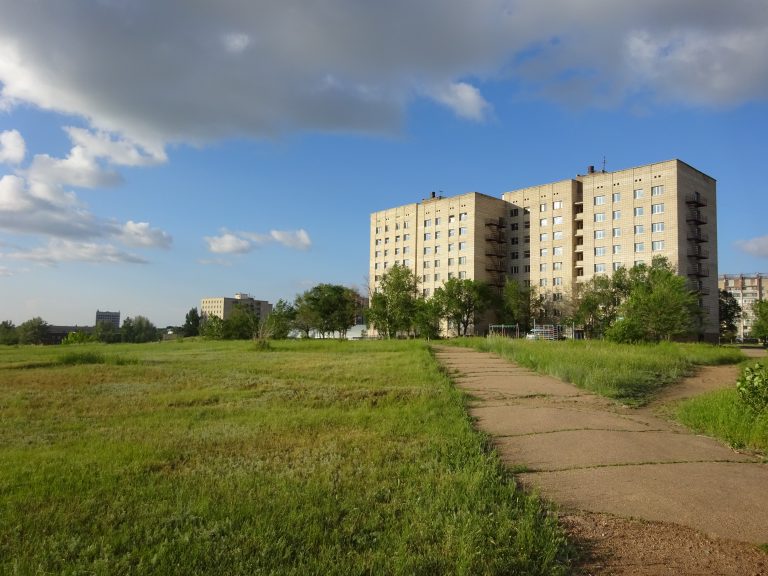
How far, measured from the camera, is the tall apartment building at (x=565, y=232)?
65875 millimetres

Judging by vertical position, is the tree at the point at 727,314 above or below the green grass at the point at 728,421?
above

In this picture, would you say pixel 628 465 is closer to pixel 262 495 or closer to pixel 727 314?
pixel 262 495

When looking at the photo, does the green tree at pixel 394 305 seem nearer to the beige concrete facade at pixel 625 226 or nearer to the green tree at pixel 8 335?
the beige concrete facade at pixel 625 226

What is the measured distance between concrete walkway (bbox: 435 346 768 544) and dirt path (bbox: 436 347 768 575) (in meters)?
0.01

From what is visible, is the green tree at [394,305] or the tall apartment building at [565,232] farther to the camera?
the green tree at [394,305]

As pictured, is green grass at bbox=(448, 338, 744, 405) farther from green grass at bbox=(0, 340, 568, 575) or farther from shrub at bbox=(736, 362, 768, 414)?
green grass at bbox=(0, 340, 568, 575)

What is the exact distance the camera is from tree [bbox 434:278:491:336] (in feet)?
245

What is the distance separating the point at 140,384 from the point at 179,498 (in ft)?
34.5

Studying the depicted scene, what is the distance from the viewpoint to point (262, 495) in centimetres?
492

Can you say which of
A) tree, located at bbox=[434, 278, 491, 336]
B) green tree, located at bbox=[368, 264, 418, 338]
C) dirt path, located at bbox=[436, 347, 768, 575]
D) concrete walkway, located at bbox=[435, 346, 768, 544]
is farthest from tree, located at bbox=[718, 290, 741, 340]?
dirt path, located at bbox=[436, 347, 768, 575]

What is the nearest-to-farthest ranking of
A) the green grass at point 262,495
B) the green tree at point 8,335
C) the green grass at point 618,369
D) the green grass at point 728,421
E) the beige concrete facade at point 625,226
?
the green grass at point 262,495 < the green grass at point 728,421 < the green grass at point 618,369 < the beige concrete facade at point 625,226 < the green tree at point 8,335

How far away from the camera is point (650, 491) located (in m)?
5.34

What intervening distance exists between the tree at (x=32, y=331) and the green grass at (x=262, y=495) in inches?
4344

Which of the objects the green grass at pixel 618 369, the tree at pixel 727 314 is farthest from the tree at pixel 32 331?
the tree at pixel 727 314
